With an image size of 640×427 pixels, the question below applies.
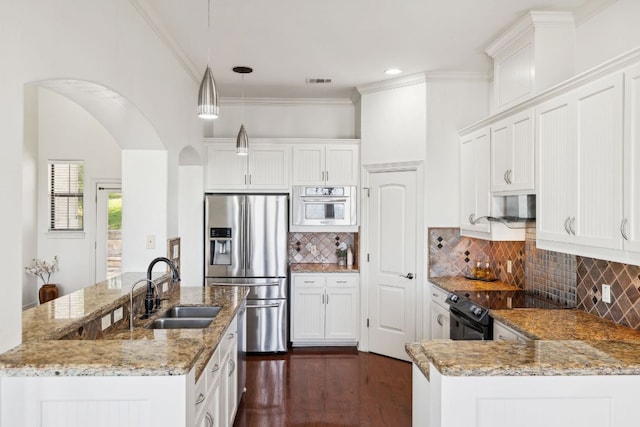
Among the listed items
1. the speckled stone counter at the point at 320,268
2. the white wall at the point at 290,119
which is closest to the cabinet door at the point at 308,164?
the white wall at the point at 290,119

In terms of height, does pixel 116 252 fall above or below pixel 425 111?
below

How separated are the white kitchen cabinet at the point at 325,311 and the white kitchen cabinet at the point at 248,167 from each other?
124 cm

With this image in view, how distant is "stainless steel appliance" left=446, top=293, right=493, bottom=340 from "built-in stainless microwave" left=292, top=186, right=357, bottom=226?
1.84 metres

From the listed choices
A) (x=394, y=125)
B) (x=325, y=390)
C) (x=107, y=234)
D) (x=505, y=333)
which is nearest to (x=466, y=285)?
(x=505, y=333)

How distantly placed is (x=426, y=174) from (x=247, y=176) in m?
2.06

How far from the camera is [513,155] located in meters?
3.47

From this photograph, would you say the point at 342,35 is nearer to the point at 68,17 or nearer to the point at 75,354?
the point at 68,17

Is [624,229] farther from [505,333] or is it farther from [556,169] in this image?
[505,333]

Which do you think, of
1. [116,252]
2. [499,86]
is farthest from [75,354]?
[116,252]

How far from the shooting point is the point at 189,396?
5.64ft

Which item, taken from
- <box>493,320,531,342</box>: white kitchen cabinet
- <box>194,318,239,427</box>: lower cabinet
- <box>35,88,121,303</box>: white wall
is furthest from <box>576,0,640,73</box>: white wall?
<box>35,88,121,303</box>: white wall

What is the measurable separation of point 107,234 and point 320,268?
3384mm

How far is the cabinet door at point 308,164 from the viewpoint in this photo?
5504 mm

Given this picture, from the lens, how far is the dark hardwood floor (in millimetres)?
3576
